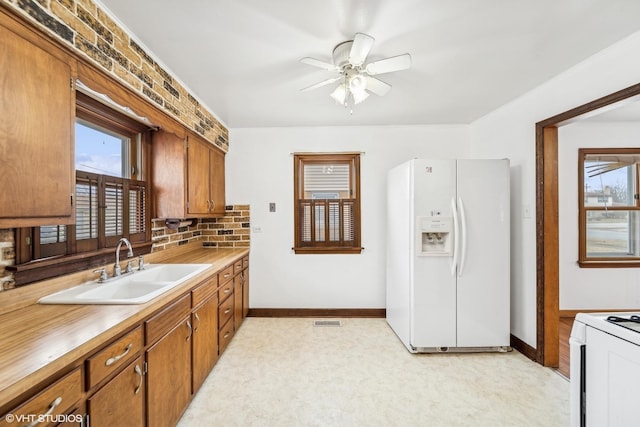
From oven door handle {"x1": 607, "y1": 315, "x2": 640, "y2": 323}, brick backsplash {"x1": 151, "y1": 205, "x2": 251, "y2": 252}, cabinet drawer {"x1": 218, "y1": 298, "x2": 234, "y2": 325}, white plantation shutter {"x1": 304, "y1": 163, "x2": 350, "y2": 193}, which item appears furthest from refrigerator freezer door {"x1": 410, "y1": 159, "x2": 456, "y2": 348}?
brick backsplash {"x1": 151, "y1": 205, "x2": 251, "y2": 252}

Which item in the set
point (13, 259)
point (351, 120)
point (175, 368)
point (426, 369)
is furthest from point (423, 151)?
point (13, 259)

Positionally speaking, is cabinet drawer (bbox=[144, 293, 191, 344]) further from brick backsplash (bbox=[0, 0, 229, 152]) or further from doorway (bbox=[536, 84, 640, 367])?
doorway (bbox=[536, 84, 640, 367])

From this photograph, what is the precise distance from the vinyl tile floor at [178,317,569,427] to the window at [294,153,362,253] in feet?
3.71

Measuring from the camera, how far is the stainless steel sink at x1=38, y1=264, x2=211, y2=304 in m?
1.38

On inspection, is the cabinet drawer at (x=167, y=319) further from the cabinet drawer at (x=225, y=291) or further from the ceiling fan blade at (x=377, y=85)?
the ceiling fan blade at (x=377, y=85)

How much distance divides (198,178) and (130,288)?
3.99 ft

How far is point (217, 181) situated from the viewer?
3.21 metres

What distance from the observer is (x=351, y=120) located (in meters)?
3.21

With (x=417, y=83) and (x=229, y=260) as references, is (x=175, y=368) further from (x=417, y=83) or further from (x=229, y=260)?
(x=417, y=83)

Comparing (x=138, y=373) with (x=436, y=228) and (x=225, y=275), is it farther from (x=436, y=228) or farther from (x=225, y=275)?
(x=436, y=228)

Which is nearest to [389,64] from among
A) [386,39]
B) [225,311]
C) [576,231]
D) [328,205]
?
[386,39]

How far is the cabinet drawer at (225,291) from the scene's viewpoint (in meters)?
2.41

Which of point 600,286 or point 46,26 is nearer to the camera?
point 46,26

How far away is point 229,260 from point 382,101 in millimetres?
2173
